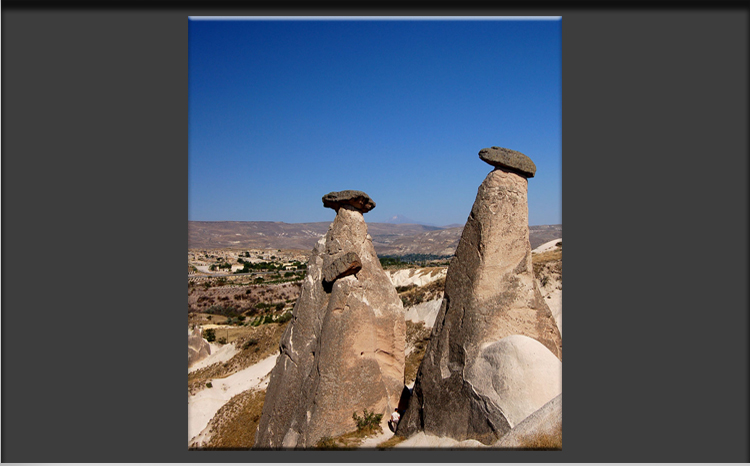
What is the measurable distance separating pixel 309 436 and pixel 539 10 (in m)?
6.77

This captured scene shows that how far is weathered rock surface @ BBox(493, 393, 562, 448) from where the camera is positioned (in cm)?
453

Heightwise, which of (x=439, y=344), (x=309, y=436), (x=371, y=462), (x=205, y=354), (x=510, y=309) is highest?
(x=510, y=309)

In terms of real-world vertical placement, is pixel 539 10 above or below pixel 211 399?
above

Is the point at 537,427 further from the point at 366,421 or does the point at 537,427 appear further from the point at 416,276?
the point at 416,276

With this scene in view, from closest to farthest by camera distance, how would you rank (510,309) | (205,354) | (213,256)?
(510,309) → (205,354) → (213,256)

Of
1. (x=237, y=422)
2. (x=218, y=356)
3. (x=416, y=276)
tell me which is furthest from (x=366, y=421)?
(x=416, y=276)

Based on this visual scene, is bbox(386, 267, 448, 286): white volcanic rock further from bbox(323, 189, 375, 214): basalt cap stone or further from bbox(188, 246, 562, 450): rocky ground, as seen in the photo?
bbox(323, 189, 375, 214): basalt cap stone

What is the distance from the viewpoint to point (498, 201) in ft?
21.3

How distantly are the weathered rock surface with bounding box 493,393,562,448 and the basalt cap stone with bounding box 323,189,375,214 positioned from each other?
4520mm

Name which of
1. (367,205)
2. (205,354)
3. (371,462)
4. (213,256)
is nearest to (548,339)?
(371,462)

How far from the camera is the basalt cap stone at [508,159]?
6457 mm

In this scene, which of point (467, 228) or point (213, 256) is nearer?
point (467, 228)
